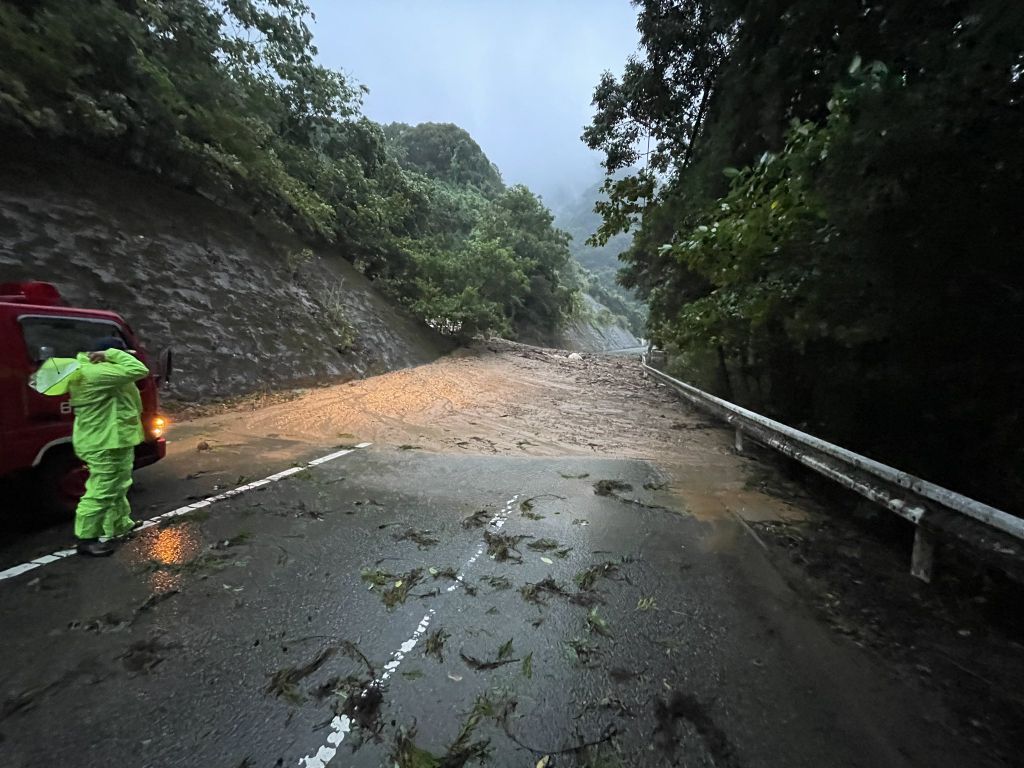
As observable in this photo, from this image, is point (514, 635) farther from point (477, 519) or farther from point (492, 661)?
point (477, 519)

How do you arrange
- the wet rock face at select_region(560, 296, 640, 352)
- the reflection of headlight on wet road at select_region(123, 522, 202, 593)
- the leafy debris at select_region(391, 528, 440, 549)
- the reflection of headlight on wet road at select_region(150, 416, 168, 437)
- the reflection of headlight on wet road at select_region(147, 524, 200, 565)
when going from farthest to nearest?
the wet rock face at select_region(560, 296, 640, 352) → the reflection of headlight on wet road at select_region(150, 416, 168, 437) → the leafy debris at select_region(391, 528, 440, 549) → the reflection of headlight on wet road at select_region(147, 524, 200, 565) → the reflection of headlight on wet road at select_region(123, 522, 202, 593)

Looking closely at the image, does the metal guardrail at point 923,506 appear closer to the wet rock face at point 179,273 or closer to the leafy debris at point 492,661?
the leafy debris at point 492,661

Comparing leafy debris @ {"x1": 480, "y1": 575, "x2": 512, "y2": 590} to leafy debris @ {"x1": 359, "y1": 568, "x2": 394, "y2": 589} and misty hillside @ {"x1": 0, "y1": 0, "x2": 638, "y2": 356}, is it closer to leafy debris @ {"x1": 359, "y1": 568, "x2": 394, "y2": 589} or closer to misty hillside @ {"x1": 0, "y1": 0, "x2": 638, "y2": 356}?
leafy debris @ {"x1": 359, "y1": 568, "x2": 394, "y2": 589}

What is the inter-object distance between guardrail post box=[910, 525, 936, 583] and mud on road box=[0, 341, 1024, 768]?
14cm

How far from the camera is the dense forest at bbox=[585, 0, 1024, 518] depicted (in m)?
3.02

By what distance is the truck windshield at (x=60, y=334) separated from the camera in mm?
4020

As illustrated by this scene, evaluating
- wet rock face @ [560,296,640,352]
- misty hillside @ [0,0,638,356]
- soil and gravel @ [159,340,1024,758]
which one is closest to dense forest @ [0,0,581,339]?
misty hillside @ [0,0,638,356]

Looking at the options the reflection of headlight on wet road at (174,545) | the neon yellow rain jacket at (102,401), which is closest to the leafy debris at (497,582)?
the reflection of headlight on wet road at (174,545)

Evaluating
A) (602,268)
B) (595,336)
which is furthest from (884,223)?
(602,268)

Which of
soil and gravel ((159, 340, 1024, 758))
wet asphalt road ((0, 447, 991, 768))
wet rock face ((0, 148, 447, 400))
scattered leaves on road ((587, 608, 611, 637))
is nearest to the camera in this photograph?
wet asphalt road ((0, 447, 991, 768))

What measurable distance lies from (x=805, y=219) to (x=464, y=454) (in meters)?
5.22

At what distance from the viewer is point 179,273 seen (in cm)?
1145

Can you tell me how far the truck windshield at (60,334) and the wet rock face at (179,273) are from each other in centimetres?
550

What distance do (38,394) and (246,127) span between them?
39.9 feet
